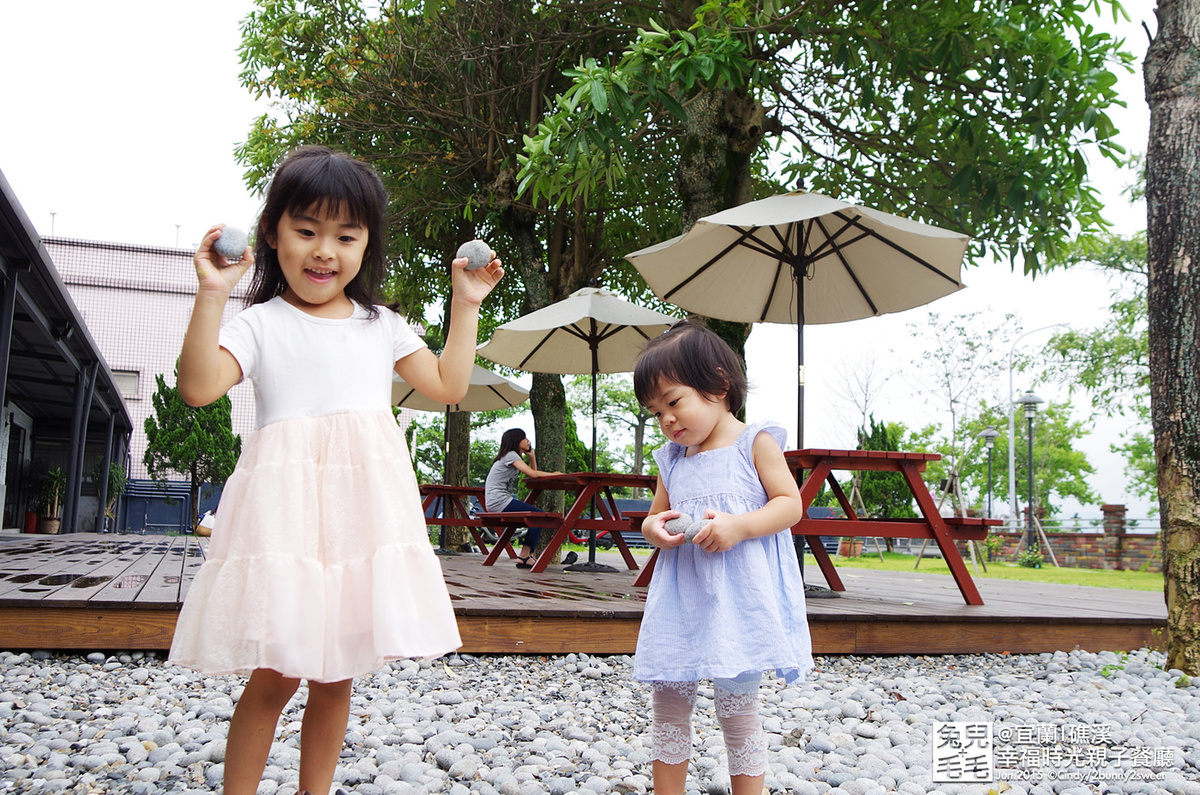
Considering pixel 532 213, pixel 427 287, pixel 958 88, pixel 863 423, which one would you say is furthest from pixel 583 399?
pixel 958 88

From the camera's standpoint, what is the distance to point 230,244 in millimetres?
1521

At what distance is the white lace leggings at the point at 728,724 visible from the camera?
1.86 metres

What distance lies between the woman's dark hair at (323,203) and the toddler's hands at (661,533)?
28.7 inches

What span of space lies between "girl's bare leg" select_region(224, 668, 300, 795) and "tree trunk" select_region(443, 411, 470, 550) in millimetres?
9545

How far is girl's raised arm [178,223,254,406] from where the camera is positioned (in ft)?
4.84

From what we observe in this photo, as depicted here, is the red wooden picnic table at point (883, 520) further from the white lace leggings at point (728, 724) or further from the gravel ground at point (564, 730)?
the white lace leggings at point (728, 724)

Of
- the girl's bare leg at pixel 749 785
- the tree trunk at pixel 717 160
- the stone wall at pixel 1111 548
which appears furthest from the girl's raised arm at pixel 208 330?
the stone wall at pixel 1111 548

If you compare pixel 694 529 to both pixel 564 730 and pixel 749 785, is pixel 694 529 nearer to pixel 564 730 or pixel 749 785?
pixel 749 785

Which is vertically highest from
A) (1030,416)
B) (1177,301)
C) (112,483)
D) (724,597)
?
(1030,416)

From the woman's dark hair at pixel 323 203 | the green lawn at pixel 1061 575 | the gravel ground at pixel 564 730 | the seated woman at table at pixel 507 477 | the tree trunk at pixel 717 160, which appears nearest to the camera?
the woman's dark hair at pixel 323 203

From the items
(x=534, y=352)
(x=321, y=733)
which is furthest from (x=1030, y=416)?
(x=321, y=733)

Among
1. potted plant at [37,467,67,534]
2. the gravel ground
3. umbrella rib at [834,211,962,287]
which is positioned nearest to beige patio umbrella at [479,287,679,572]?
umbrella rib at [834,211,962,287]

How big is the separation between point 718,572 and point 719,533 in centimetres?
15

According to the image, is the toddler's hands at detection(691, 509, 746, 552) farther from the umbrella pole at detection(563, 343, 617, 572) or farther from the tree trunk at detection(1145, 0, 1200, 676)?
the umbrella pole at detection(563, 343, 617, 572)
